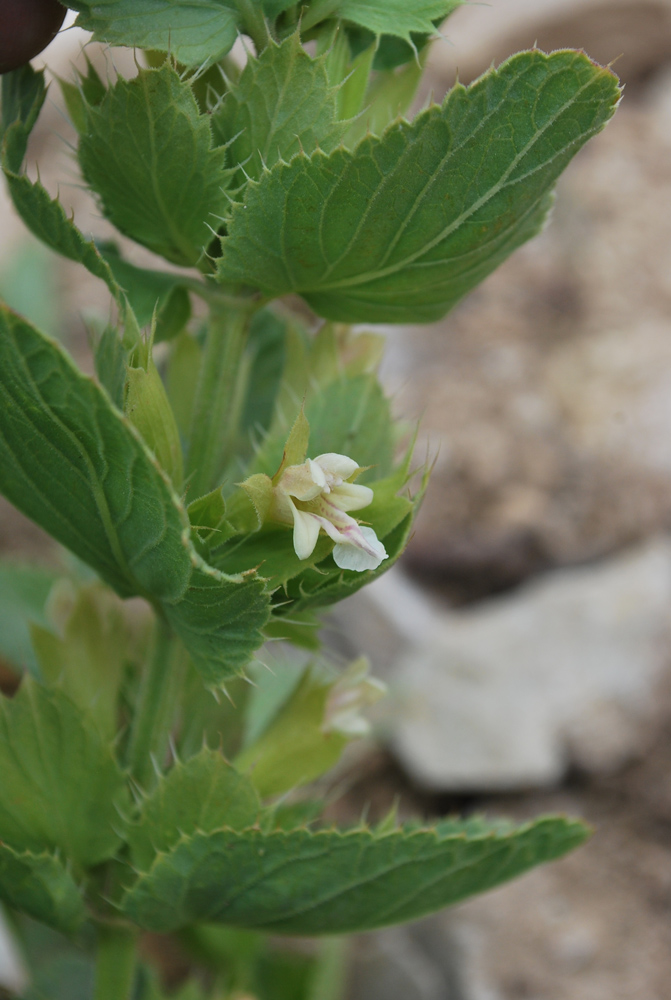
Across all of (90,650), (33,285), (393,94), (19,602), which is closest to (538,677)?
(19,602)

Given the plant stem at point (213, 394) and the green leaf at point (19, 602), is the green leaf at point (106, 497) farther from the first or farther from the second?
the green leaf at point (19, 602)

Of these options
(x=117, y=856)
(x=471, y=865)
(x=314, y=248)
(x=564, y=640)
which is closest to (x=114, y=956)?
(x=117, y=856)

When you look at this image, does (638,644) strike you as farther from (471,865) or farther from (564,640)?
(471,865)

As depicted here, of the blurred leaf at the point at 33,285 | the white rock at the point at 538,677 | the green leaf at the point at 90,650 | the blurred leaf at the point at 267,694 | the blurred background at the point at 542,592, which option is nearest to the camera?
the green leaf at the point at 90,650

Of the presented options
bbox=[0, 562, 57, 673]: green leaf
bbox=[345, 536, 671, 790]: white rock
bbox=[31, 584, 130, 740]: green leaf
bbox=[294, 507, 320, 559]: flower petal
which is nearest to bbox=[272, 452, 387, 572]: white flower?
bbox=[294, 507, 320, 559]: flower petal

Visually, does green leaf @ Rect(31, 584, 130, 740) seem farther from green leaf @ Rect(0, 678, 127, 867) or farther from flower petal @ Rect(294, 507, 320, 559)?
flower petal @ Rect(294, 507, 320, 559)

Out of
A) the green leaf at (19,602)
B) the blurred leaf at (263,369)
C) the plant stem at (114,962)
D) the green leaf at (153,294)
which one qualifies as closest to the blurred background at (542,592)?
the green leaf at (19,602)
